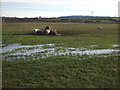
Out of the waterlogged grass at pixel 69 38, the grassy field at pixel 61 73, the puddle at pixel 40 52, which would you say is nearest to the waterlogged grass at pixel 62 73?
the grassy field at pixel 61 73

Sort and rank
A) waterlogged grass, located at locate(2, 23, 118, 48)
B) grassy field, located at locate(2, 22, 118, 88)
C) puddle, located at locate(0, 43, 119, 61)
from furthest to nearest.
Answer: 1. waterlogged grass, located at locate(2, 23, 118, 48)
2. puddle, located at locate(0, 43, 119, 61)
3. grassy field, located at locate(2, 22, 118, 88)

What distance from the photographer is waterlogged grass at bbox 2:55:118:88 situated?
10320 millimetres

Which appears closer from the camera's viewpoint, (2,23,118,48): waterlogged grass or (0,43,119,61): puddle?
(0,43,119,61): puddle

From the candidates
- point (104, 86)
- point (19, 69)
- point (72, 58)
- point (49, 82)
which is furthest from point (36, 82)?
point (72, 58)

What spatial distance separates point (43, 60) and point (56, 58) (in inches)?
61.0

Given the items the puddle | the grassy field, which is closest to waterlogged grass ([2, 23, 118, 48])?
the puddle

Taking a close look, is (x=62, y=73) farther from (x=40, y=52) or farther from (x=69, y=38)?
(x=69, y=38)

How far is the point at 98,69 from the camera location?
43.9 ft

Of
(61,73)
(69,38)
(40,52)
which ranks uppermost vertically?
(69,38)

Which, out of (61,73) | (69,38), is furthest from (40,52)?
(69,38)

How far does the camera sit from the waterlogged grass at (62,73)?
33.9ft

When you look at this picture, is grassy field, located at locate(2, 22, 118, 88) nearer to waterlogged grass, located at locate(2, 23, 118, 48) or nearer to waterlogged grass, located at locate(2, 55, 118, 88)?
waterlogged grass, located at locate(2, 55, 118, 88)

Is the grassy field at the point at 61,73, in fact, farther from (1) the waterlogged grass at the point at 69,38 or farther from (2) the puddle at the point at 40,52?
(1) the waterlogged grass at the point at 69,38

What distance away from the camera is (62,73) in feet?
40.5
